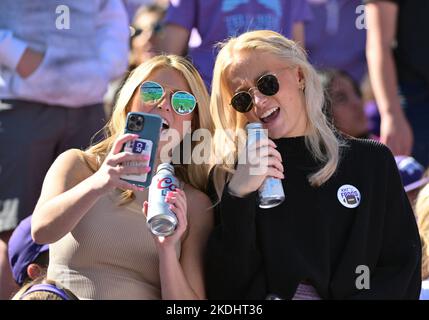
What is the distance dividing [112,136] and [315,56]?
94.4 inches

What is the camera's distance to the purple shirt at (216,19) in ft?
14.1

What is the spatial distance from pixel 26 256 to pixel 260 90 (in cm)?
109

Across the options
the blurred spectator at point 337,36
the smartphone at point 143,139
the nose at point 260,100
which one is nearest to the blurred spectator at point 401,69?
the blurred spectator at point 337,36

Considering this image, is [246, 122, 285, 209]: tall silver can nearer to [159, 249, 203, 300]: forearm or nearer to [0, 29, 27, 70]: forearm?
[159, 249, 203, 300]: forearm

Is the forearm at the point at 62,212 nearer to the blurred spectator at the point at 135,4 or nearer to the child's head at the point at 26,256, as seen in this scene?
the child's head at the point at 26,256

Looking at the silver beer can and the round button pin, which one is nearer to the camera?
the silver beer can

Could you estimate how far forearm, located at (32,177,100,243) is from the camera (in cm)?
291

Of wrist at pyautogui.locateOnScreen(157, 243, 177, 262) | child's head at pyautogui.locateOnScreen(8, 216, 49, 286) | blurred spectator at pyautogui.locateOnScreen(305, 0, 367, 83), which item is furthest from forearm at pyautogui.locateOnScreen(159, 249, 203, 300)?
blurred spectator at pyautogui.locateOnScreen(305, 0, 367, 83)

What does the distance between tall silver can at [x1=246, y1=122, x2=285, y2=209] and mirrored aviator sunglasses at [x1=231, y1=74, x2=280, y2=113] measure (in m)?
0.22

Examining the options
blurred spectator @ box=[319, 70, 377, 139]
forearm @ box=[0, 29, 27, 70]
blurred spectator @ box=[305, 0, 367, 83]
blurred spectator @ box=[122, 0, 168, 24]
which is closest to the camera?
forearm @ box=[0, 29, 27, 70]

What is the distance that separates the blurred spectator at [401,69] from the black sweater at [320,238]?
110cm

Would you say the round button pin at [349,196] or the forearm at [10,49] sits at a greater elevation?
the forearm at [10,49]
